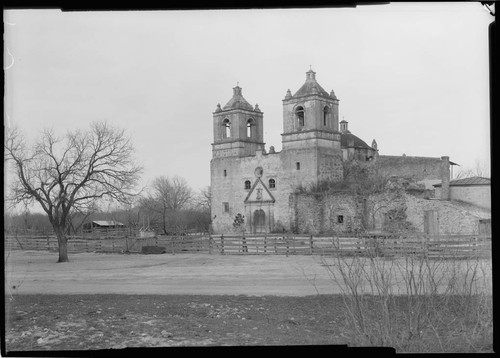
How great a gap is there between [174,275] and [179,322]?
6664mm

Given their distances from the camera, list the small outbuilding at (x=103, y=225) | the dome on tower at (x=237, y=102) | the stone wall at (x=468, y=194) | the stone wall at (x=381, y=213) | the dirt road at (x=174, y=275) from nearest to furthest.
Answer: the dirt road at (x=174, y=275)
the stone wall at (x=381, y=213)
the stone wall at (x=468, y=194)
the small outbuilding at (x=103, y=225)
the dome on tower at (x=237, y=102)

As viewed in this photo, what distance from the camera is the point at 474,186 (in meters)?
28.1

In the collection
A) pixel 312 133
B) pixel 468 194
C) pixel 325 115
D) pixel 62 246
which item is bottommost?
pixel 62 246

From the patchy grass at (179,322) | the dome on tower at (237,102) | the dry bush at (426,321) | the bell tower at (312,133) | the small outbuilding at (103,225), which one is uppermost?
the dome on tower at (237,102)

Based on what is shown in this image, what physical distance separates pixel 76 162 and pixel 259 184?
25.0 m

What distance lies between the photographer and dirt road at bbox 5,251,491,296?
1204 cm

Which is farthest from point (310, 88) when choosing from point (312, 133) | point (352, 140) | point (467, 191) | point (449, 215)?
point (449, 215)

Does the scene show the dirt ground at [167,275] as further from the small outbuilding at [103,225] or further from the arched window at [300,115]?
the arched window at [300,115]

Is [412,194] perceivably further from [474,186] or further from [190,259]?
[190,259]

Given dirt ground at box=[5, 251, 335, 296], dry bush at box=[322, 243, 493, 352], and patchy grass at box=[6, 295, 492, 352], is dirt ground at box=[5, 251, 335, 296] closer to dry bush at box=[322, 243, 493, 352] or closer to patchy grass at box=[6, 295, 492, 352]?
patchy grass at box=[6, 295, 492, 352]

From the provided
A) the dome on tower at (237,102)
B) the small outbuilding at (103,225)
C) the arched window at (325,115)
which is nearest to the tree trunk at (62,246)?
the small outbuilding at (103,225)

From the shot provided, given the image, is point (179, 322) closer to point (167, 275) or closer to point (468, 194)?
point (167, 275)

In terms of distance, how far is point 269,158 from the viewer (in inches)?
1583

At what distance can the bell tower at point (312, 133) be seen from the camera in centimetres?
3784
